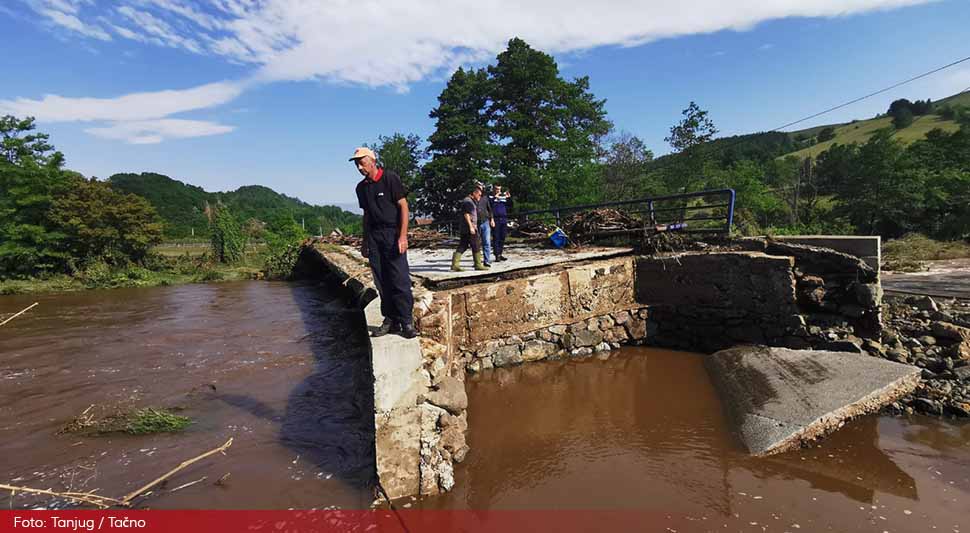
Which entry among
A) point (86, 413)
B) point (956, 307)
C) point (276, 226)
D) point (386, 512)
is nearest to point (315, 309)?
point (86, 413)

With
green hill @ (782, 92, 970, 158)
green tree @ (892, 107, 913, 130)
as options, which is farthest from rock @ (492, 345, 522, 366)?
green tree @ (892, 107, 913, 130)

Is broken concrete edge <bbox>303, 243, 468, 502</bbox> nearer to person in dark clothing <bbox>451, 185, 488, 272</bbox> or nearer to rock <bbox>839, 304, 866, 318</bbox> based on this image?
person in dark clothing <bbox>451, 185, 488, 272</bbox>

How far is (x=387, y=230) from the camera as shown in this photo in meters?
4.09

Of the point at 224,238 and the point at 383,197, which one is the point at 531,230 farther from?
the point at 224,238

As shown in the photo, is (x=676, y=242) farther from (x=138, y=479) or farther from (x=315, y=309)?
(x=315, y=309)

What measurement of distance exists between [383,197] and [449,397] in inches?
73.8

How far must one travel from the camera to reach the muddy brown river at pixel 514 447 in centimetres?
385

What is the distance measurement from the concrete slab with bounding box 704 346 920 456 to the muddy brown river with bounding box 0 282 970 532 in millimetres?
182

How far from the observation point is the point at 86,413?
19.3ft

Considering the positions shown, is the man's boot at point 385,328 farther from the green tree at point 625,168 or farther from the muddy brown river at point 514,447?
the green tree at point 625,168

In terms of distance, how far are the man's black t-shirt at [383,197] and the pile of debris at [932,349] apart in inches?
246

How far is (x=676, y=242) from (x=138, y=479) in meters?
8.83

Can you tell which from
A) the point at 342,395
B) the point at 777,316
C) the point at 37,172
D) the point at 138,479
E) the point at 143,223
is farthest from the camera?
the point at 143,223

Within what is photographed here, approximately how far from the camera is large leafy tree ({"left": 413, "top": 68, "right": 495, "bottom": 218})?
1046 inches
